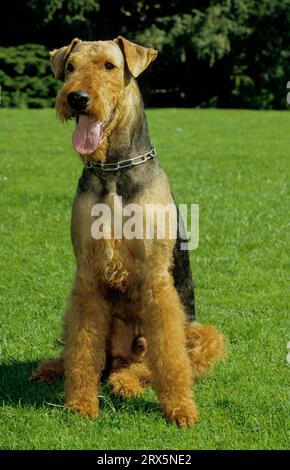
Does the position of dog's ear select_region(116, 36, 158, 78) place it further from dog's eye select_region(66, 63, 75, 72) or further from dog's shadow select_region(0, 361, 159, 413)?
dog's shadow select_region(0, 361, 159, 413)

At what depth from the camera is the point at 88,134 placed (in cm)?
392

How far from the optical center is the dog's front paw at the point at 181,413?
13.3ft

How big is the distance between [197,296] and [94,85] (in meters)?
3.04

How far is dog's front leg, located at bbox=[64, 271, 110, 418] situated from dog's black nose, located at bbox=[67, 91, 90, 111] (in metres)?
0.93

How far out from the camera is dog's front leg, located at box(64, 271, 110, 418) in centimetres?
420

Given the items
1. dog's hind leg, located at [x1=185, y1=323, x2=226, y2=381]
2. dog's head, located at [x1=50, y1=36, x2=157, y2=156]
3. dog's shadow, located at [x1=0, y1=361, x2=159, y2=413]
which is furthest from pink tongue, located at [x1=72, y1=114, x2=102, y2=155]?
dog's shadow, located at [x1=0, y1=361, x2=159, y2=413]

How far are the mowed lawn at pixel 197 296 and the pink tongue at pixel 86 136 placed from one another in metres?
1.42

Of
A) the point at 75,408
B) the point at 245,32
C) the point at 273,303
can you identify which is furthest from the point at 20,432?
the point at 245,32

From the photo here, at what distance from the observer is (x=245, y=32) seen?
2923cm

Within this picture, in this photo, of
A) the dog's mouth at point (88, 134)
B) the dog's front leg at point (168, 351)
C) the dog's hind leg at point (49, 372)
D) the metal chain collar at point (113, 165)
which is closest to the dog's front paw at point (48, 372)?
the dog's hind leg at point (49, 372)
